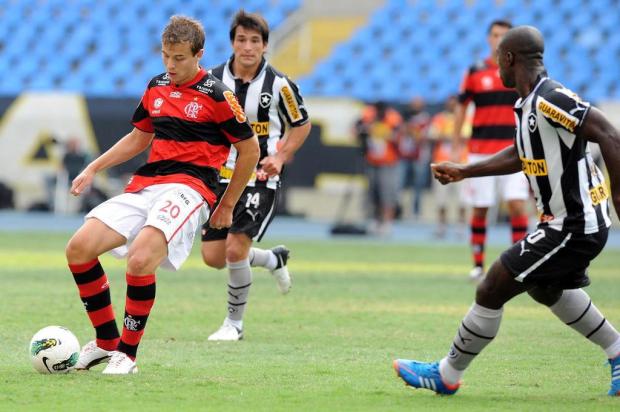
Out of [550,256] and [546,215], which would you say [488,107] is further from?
[550,256]

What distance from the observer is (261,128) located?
9305 mm

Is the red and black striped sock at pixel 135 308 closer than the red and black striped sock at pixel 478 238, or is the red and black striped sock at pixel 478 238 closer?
the red and black striped sock at pixel 135 308

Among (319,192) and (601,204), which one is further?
(319,192)

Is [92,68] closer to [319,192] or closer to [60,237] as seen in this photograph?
[319,192]

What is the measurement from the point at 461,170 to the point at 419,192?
17.8 m

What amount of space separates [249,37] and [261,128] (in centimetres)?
72

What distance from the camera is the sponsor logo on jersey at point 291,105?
9.26 metres

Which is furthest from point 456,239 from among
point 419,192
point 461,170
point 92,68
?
point 461,170

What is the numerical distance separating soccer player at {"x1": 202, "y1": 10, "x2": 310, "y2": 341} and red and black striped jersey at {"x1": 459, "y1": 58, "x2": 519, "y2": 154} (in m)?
4.36

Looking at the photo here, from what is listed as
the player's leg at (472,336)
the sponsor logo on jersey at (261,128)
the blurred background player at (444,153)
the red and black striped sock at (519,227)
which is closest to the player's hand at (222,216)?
the player's leg at (472,336)

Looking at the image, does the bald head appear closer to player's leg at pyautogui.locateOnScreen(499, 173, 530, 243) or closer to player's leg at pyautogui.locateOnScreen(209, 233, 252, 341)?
player's leg at pyautogui.locateOnScreen(209, 233, 252, 341)

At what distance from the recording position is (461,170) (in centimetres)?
668

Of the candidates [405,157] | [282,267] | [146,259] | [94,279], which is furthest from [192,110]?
[405,157]

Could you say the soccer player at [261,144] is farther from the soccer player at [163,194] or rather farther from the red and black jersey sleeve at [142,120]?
the soccer player at [163,194]
